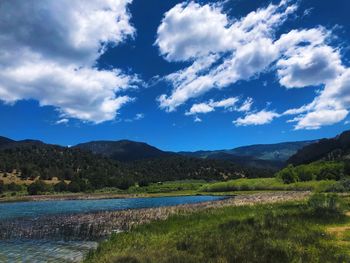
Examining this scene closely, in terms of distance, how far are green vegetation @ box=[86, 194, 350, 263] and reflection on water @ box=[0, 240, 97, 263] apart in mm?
3029

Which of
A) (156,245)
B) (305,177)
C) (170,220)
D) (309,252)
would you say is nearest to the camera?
(309,252)

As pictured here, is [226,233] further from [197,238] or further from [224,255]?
[224,255]

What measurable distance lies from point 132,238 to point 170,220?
35.0ft

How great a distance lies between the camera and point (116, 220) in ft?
163

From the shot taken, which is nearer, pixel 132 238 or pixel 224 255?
pixel 224 255

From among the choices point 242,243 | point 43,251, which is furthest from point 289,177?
point 242,243

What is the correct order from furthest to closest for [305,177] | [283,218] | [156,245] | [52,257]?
[305,177] → [283,218] → [52,257] → [156,245]

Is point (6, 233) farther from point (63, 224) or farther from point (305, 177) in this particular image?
point (305, 177)

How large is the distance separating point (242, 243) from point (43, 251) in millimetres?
17496

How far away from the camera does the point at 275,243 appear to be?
2412 centimetres

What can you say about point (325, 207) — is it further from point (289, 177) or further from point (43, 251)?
point (289, 177)

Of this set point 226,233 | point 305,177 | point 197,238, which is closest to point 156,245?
point 197,238

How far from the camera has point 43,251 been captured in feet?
110

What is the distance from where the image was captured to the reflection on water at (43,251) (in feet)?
98.6
